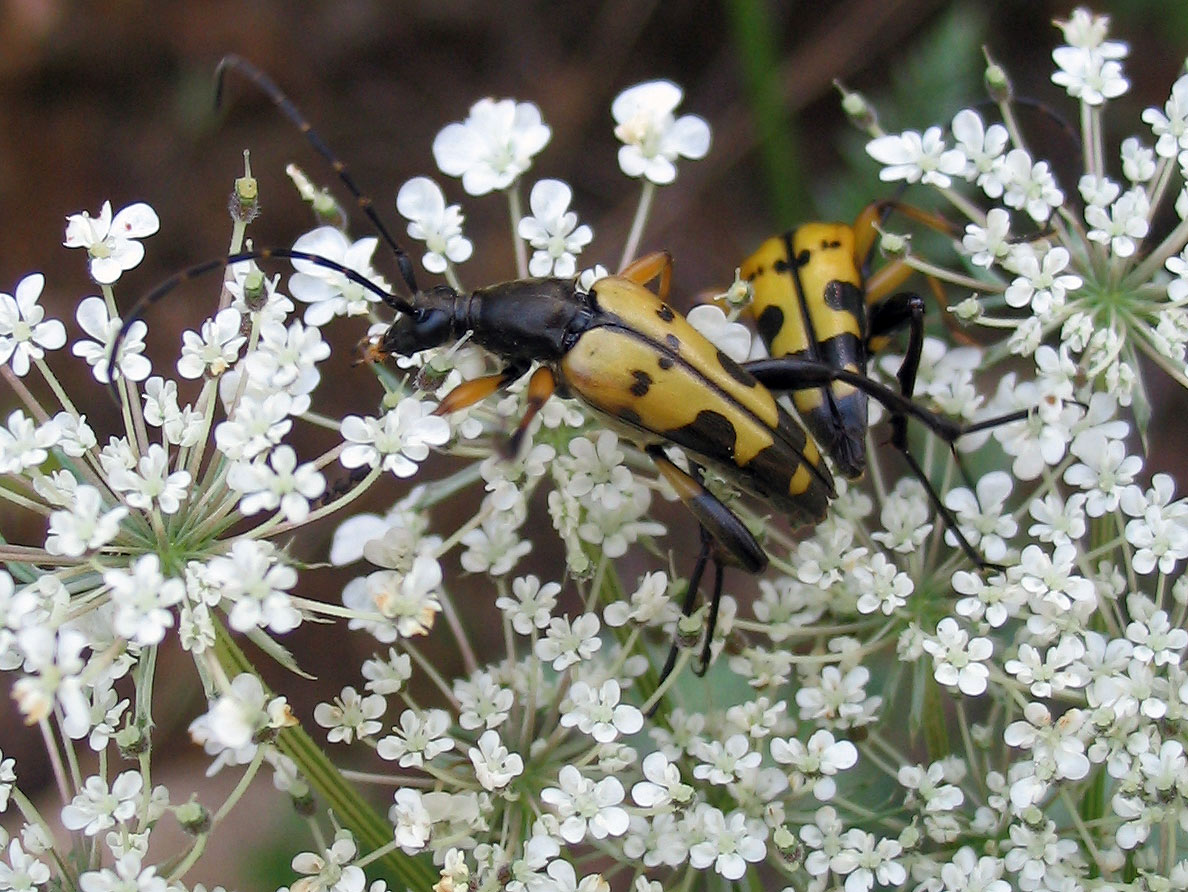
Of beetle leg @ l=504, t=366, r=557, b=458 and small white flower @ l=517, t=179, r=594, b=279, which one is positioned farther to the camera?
Answer: small white flower @ l=517, t=179, r=594, b=279

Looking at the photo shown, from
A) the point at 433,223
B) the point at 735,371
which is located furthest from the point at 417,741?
the point at 433,223

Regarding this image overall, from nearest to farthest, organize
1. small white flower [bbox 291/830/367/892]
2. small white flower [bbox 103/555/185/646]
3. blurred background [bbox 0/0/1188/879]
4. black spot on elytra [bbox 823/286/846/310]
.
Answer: small white flower [bbox 103/555/185/646] → small white flower [bbox 291/830/367/892] → black spot on elytra [bbox 823/286/846/310] → blurred background [bbox 0/0/1188/879]

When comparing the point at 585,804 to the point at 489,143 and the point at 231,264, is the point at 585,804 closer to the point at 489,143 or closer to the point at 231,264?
the point at 231,264

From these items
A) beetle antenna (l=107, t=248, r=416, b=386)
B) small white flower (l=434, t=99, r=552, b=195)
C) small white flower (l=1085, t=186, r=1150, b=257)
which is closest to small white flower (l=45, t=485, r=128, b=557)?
beetle antenna (l=107, t=248, r=416, b=386)

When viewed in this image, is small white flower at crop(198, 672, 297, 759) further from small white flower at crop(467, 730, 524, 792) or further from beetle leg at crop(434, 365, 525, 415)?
beetle leg at crop(434, 365, 525, 415)

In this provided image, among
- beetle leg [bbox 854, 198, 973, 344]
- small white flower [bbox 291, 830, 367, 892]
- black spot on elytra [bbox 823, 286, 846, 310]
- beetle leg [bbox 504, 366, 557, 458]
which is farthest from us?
beetle leg [bbox 854, 198, 973, 344]

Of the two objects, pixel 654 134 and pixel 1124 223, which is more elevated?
pixel 654 134
